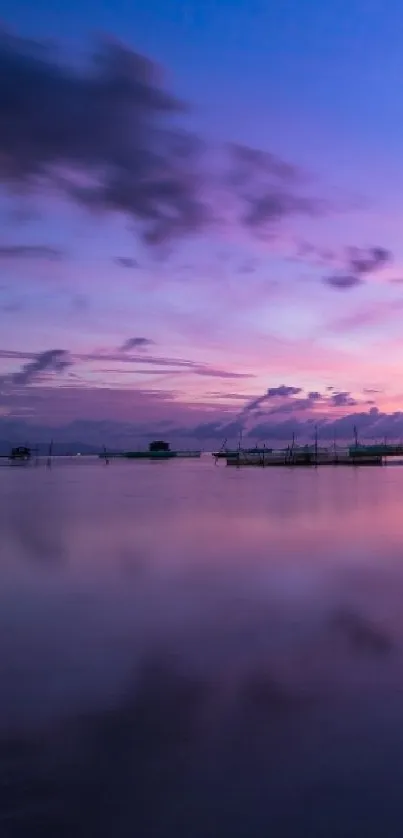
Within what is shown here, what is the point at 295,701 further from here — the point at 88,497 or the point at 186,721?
the point at 88,497

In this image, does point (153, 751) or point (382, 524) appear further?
point (382, 524)

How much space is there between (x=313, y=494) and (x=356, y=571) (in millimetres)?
30623

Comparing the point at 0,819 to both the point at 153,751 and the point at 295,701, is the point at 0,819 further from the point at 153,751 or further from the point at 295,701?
the point at 295,701

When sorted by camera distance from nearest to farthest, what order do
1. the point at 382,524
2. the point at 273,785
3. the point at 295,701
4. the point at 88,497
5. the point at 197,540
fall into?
1. the point at 273,785
2. the point at 295,701
3. the point at 197,540
4. the point at 382,524
5. the point at 88,497

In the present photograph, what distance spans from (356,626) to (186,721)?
517 cm

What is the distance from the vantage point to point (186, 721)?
7.09m

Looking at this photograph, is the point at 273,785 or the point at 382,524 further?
the point at 382,524

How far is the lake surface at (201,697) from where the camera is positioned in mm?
5406

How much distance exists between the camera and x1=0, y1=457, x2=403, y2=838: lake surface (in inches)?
213

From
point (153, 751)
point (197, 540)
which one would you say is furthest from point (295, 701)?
point (197, 540)

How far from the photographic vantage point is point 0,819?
5176 mm

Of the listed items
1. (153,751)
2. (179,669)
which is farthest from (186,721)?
(179,669)

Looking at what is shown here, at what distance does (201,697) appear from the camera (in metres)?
7.83

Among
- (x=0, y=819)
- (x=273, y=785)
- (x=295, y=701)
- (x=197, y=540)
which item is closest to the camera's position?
(x=0, y=819)
